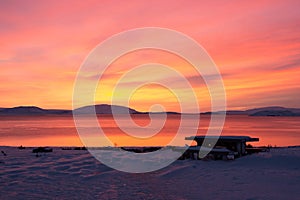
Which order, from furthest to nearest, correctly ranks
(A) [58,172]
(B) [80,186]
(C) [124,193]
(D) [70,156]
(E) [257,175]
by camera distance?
(D) [70,156] < (A) [58,172] < (E) [257,175] < (B) [80,186] < (C) [124,193]

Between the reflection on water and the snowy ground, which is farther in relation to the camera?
the reflection on water

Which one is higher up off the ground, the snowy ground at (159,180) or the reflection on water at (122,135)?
the reflection on water at (122,135)

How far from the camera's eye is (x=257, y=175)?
12328 mm

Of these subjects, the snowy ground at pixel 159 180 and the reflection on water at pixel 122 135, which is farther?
the reflection on water at pixel 122 135

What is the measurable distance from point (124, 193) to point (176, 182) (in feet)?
7.29

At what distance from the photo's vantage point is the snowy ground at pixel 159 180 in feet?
32.9

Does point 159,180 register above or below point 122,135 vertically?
below

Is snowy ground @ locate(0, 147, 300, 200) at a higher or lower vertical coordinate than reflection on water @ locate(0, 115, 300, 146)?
lower

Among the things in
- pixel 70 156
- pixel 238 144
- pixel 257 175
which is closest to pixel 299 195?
pixel 257 175

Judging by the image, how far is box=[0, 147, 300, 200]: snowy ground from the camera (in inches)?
395

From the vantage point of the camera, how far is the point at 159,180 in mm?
12023

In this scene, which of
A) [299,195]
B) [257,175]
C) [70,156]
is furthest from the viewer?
[70,156]

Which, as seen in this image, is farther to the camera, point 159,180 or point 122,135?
point 122,135

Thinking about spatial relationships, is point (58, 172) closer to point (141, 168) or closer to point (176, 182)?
point (141, 168)
